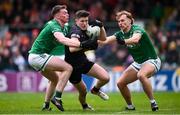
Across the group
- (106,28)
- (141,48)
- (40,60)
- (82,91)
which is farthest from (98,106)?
(106,28)

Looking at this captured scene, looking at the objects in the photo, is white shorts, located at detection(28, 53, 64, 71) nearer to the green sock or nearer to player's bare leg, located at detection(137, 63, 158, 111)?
the green sock

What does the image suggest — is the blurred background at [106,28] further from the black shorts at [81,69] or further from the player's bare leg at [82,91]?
the black shorts at [81,69]

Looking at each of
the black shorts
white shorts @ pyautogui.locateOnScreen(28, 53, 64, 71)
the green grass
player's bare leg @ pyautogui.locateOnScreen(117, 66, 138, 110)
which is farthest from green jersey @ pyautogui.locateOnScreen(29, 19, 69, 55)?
player's bare leg @ pyautogui.locateOnScreen(117, 66, 138, 110)

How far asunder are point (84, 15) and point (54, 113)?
93.5 inches

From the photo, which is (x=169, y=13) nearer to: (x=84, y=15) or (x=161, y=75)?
(x=161, y=75)

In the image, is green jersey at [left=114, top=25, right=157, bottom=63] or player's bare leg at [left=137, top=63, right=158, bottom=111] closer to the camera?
player's bare leg at [left=137, top=63, right=158, bottom=111]

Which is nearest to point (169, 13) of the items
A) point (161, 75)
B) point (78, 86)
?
point (161, 75)

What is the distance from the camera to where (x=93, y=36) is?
17.3 m

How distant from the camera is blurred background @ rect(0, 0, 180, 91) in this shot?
30203 mm

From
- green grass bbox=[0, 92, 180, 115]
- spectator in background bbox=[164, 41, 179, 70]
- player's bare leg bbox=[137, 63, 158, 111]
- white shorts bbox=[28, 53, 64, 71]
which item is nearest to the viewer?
green grass bbox=[0, 92, 180, 115]

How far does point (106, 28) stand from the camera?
3150 centimetres

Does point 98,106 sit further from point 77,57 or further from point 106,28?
point 106,28

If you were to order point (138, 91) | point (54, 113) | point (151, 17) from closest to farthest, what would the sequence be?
point (54, 113), point (138, 91), point (151, 17)

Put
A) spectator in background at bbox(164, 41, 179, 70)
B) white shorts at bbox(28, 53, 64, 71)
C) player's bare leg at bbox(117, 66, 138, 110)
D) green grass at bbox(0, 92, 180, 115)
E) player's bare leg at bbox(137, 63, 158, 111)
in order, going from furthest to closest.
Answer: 1. spectator in background at bbox(164, 41, 179, 70)
2. player's bare leg at bbox(117, 66, 138, 110)
3. white shorts at bbox(28, 53, 64, 71)
4. player's bare leg at bbox(137, 63, 158, 111)
5. green grass at bbox(0, 92, 180, 115)
